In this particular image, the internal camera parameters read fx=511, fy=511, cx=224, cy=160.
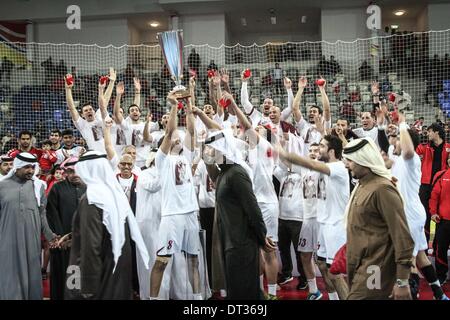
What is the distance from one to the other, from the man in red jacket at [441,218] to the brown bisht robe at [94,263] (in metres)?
4.50

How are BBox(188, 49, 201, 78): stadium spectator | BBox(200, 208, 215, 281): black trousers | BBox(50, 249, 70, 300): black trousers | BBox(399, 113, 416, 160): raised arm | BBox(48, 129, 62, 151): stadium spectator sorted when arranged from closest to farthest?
BBox(399, 113, 416, 160): raised arm < BBox(50, 249, 70, 300): black trousers < BBox(200, 208, 215, 281): black trousers < BBox(48, 129, 62, 151): stadium spectator < BBox(188, 49, 201, 78): stadium spectator

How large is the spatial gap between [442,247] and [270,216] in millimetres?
2444

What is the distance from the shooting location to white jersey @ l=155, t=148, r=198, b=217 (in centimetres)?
600

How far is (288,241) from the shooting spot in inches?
288

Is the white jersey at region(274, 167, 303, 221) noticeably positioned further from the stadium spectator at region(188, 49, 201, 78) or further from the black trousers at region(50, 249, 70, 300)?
the stadium spectator at region(188, 49, 201, 78)

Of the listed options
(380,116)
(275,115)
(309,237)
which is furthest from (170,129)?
(380,116)

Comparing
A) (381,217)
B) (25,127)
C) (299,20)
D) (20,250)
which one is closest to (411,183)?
(381,217)

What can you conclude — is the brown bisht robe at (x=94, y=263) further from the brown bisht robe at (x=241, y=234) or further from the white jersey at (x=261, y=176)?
the white jersey at (x=261, y=176)

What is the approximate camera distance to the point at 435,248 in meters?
7.06

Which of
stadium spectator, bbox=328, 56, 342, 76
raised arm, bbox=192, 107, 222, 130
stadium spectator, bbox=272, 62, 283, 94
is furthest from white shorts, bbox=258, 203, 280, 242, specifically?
stadium spectator, bbox=328, 56, 342, 76

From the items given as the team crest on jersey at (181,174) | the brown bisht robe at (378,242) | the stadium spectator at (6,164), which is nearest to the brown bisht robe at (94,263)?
the brown bisht robe at (378,242)

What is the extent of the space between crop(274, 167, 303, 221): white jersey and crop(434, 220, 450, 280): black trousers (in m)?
1.89

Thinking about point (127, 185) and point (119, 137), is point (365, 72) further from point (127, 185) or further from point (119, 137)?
point (127, 185)

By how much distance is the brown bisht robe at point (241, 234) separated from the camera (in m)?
4.47
